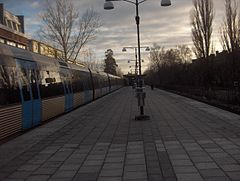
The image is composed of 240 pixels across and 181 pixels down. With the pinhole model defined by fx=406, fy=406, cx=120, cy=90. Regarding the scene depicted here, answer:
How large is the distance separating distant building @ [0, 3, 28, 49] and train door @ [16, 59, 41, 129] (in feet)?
97.8

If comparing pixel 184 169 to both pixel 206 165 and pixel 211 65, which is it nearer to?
pixel 206 165

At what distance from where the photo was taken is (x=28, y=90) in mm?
14391

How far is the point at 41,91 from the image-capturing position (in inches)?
640

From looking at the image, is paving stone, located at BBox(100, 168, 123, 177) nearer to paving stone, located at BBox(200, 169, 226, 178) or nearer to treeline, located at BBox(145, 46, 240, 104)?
paving stone, located at BBox(200, 169, 226, 178)

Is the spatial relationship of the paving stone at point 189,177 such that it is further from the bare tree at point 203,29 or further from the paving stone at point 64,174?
the bare tree at point 203,29

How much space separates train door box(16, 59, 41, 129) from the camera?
44.8 ft

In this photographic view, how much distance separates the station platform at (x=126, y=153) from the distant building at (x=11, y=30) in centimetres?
3351

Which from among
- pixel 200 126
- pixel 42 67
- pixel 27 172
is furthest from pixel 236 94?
pixel 27 172

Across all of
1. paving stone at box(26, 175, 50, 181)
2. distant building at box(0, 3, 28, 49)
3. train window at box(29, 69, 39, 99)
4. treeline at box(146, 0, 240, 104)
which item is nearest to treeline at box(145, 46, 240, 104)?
treeline at box(146, 0, 240, 104)

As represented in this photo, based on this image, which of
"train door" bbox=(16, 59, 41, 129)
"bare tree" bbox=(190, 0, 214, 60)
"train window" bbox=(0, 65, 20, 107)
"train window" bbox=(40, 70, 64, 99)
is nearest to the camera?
"train window" bbox=(0, 65, 20, 107)

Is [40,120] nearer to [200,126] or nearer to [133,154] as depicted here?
[200,126]

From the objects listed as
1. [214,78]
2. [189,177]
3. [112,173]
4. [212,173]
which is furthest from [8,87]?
[214,78]

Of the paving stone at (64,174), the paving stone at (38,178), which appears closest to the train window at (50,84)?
the paving stone at (64,174)

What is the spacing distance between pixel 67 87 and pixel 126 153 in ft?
47.2
